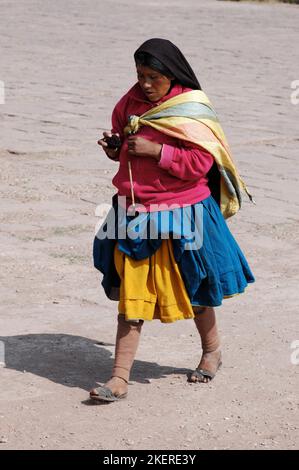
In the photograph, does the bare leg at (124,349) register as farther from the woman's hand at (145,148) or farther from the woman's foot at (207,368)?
the woman's hand at (145,148)

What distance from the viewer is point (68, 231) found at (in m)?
7.27

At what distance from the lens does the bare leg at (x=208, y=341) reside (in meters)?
4.93

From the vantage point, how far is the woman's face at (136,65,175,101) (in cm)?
461

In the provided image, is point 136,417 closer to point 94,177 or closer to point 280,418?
point 280,418

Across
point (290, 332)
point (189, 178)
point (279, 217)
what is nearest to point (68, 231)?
point (279, 217)

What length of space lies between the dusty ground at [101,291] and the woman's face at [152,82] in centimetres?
121

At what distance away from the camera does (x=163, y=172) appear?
4695 mm

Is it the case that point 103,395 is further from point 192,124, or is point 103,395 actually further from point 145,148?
point 192,124

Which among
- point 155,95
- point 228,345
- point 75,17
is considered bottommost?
point 75,17

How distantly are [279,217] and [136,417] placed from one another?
348 centimetres

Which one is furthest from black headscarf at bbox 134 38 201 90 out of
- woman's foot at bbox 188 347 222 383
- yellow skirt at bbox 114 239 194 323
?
woman's foot at bbox 188 347 222 383

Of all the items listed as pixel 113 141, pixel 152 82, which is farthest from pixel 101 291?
pixel 152 82

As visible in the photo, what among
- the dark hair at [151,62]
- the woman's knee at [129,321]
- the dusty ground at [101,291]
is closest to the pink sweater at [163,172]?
the dark hair at [151,62]

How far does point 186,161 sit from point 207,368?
91 centimetres
